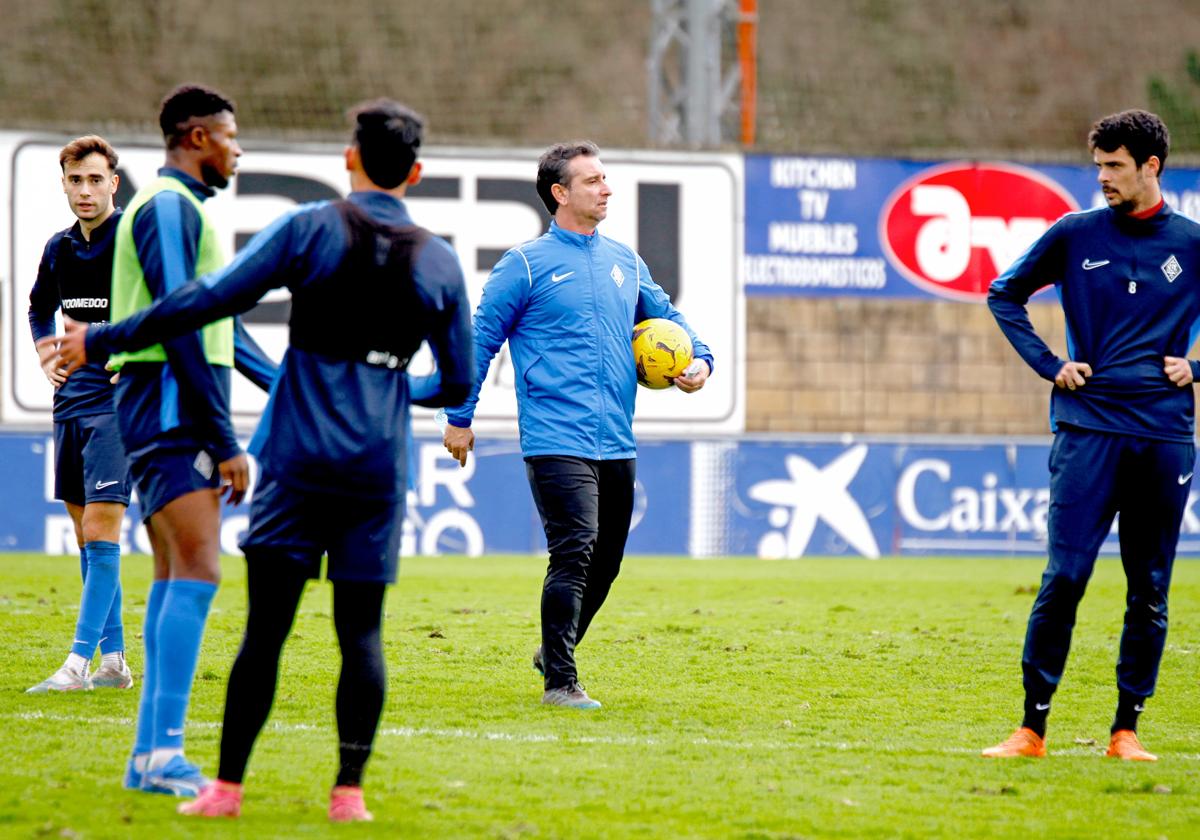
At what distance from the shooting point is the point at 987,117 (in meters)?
39.4

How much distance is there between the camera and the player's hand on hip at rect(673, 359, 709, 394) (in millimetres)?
7785

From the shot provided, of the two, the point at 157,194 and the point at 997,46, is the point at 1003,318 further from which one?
the point at 997,46

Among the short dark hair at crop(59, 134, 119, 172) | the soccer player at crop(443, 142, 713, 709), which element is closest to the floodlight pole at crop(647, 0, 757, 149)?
the soccer player at crop(443, 142, 713, 709)

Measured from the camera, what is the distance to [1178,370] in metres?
6.38

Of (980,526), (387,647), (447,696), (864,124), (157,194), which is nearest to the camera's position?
(157,194)

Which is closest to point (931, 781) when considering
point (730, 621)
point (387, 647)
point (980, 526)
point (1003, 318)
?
point (1003, 318)

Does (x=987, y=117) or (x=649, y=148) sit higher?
(x=987, y=117)

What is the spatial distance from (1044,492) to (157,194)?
620 inches

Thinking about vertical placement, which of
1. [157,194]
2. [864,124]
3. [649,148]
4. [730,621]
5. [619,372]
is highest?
[864,124]

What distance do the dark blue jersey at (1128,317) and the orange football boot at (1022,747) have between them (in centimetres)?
113

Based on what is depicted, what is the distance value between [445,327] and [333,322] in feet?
1.15

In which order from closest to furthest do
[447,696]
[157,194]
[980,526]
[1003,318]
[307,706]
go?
[157,194] → [1003,318] → [307,706] → [447,696] → [980,526]

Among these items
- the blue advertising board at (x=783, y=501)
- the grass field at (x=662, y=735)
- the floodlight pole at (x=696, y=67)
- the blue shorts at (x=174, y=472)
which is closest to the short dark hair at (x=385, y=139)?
the blue shorts at (x=174, y=472)

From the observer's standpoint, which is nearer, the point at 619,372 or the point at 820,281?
the point at 619,372
